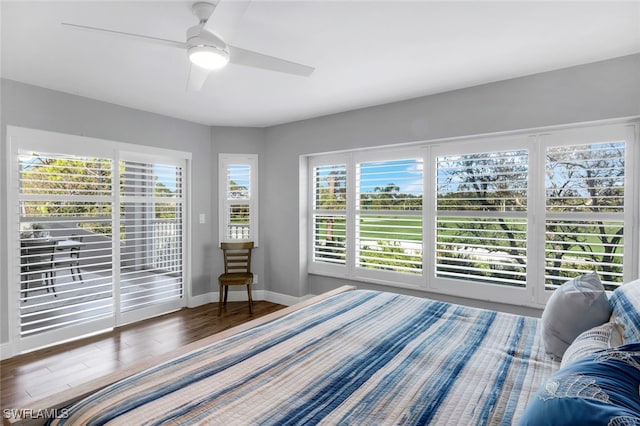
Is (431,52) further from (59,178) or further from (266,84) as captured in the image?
(59,178)

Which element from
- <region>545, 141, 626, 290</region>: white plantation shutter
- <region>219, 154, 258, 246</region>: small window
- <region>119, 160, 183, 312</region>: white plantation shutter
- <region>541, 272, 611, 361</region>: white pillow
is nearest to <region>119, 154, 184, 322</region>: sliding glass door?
<region>119, 160, 183, 312</region>: white plantation shutter

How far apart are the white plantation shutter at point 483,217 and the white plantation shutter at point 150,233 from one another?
10.7 feet

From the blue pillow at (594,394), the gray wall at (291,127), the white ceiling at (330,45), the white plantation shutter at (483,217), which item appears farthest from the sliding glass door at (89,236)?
the blue pillow at (594,394)

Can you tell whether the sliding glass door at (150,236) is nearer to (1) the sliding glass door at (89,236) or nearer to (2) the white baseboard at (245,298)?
(1) the sliding glass door at (89,236)

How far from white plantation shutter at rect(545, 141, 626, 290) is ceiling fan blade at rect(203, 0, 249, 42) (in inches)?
108

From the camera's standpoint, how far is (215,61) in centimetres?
190

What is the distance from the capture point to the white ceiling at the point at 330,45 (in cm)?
191

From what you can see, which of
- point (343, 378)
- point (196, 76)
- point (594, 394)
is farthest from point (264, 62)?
point (594, 394)

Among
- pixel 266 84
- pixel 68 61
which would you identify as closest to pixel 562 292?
pixel 266 84

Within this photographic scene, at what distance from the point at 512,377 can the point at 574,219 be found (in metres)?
2.08

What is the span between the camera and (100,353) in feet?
9.94

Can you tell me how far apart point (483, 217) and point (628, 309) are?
1900mm

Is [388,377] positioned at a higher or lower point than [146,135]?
lower

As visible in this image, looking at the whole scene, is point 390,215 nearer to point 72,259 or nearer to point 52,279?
point 72,259
